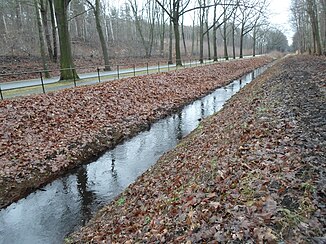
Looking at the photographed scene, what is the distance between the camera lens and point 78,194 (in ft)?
25.2

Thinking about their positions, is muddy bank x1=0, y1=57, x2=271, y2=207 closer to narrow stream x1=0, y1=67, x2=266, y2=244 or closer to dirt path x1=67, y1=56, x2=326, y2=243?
narrow stream x1=0, y1=67, x2=266, y2=244

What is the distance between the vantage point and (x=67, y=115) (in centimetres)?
1212

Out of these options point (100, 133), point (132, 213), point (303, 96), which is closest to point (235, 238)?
point (132, 213)

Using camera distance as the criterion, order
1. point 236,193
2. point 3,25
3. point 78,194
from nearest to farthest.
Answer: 1. point 236,193
2. point 78,194
3. point 3,25

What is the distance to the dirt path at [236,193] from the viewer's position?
3.81 metres

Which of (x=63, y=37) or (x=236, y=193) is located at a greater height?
(x=63, y=37)

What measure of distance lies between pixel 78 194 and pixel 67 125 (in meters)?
4.48

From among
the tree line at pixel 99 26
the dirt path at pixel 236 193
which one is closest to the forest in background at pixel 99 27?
the tree line at pixel 99 26

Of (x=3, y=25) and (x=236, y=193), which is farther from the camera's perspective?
(x=3, y=25)

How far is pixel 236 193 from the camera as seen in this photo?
4695 mm

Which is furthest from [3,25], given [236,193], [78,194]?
[236,193]

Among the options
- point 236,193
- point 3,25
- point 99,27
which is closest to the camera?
point 236,193

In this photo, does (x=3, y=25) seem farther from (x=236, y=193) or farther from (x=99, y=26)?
(x=236, y=193)

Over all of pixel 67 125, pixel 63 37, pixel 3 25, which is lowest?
pixel 67 125
